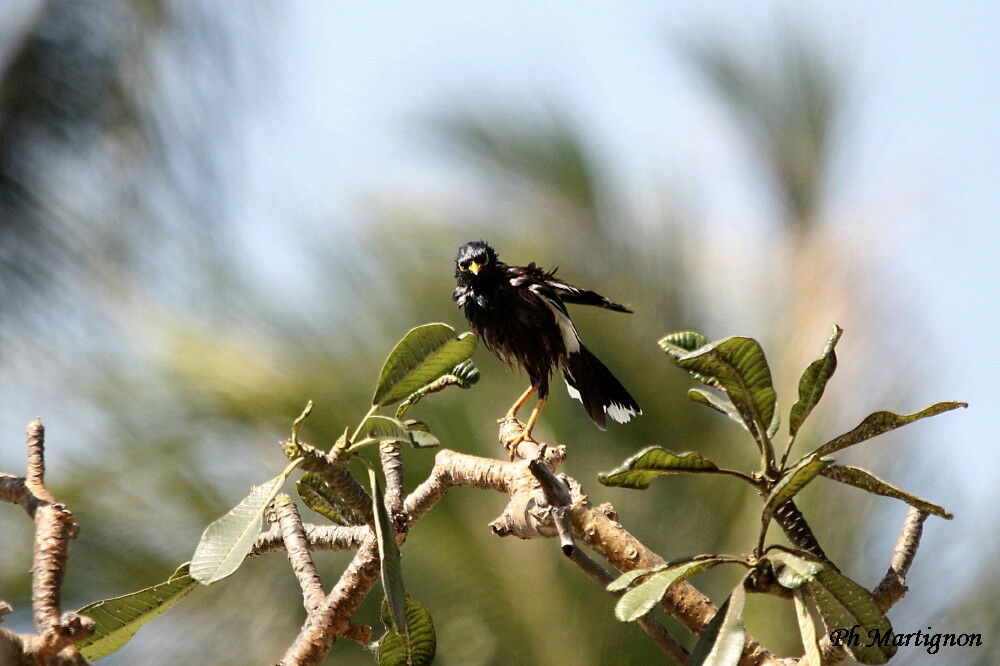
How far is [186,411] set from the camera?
529 centimetres

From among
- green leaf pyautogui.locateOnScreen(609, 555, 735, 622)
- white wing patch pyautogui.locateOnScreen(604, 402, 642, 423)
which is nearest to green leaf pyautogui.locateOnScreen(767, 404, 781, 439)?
green leaf pyautogui.locateOnScreen(609, 555, 735, 622)

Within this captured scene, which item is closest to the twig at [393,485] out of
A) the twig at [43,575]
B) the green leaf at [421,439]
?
the green leaf at [421,439]

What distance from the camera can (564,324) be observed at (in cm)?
382

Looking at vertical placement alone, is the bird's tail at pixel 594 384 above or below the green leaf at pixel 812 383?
above

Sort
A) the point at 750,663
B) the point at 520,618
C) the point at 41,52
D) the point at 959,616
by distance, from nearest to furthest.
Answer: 1. the point at 750,663
2. the point at 41,52
3. the point at 959,616
4. the point at 520,618

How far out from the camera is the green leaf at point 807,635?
1474 millimetres

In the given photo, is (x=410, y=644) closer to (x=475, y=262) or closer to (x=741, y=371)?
(x=741, y=371)

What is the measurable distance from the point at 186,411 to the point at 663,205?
9.19 feet

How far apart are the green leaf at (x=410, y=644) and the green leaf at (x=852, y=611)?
68 centimetres

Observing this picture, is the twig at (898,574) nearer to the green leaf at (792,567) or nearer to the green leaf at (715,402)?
the green leaf at (792,567)

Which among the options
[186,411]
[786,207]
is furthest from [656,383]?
[186,411]

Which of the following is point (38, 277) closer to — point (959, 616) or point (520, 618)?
point (520, 618)

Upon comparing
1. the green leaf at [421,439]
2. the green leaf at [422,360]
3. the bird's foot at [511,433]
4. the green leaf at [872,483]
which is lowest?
Result: the green leaf at [872,483]

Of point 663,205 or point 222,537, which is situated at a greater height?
point 663,205
